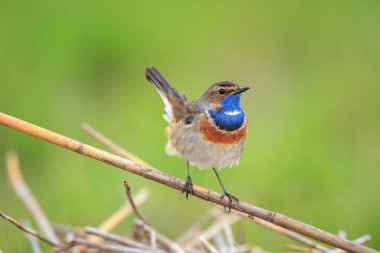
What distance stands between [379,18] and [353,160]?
3.16m

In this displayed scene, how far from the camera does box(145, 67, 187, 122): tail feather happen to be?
A: 22.6 ft

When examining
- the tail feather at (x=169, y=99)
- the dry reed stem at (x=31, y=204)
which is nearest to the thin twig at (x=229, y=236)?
the tail feather at (x=169, y=99)

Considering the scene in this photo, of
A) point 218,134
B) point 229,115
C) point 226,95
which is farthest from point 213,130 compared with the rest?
point 226,95

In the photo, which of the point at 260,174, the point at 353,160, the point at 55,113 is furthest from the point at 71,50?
the point at 353,160

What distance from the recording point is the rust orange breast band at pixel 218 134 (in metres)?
6.25

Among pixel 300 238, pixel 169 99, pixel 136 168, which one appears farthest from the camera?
pixel 169 99

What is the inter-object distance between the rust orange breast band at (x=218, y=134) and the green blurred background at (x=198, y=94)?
3.38 feet

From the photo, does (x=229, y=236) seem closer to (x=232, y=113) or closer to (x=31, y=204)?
(x=232, y=113)

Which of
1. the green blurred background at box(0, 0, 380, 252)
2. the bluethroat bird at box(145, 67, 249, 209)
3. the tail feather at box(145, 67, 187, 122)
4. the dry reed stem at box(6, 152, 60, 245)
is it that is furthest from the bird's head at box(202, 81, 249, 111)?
the dry reed stem at box(6, 152, 60, 245)

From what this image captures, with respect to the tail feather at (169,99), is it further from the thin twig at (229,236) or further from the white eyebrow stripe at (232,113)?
the thin twig at (229,236)

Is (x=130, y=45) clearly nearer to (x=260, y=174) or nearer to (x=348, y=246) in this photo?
(x=260, y=174)

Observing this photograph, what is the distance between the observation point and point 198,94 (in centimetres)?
912

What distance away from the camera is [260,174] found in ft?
26.2

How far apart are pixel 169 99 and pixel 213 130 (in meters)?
0.93
